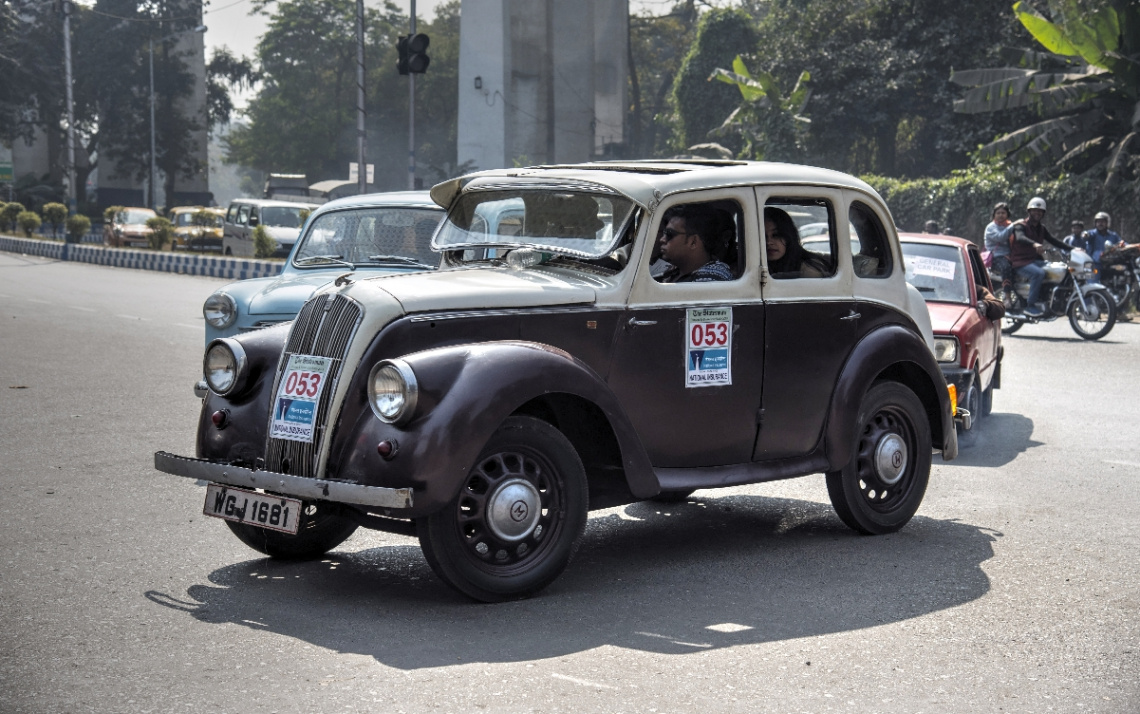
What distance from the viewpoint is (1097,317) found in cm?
1780

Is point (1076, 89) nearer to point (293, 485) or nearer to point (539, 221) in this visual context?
point (539, 221)

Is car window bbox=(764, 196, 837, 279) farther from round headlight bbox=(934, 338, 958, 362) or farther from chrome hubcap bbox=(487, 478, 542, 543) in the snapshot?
round headlight bbox=(934, 338, 958, 362)

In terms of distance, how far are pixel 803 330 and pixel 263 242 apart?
24.7 m

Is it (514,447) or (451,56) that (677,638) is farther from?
(451,56)

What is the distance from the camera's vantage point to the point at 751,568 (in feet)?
19.6

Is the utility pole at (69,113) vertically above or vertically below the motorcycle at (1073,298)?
above

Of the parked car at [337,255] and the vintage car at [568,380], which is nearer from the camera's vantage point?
the vintage car at [568,380]

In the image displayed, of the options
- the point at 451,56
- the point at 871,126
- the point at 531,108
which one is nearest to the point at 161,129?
the point at 451,56

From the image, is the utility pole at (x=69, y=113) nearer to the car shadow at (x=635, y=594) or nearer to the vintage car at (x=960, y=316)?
the vintage car at (x=960, y=316)

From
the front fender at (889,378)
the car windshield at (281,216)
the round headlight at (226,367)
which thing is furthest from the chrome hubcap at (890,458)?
the car windshield at (281,216)

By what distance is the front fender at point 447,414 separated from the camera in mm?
4938

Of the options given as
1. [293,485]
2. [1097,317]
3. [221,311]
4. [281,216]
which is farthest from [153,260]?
[293,485]

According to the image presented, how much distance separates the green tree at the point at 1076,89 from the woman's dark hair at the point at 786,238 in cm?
1914

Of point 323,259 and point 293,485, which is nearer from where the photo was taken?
point 293,485
